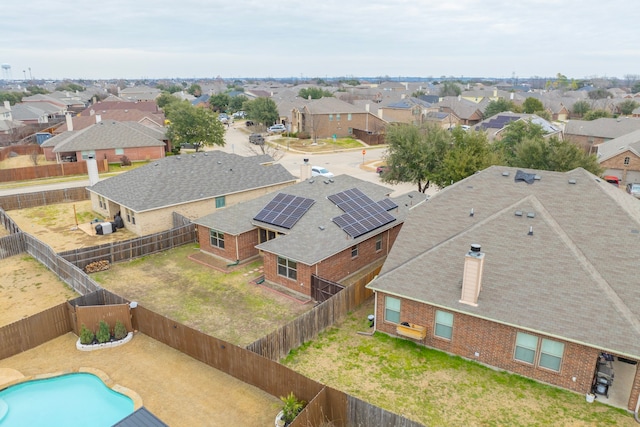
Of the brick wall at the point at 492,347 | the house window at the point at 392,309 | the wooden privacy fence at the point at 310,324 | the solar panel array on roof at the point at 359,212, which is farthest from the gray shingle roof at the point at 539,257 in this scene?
the solar panel array on roof at the point at 359,212

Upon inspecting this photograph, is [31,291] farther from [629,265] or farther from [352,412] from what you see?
[629,265]

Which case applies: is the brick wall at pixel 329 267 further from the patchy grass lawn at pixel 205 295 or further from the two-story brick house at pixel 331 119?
the two-story brick house at pixel 331 119

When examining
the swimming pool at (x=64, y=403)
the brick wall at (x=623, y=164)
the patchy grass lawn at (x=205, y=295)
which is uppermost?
the brick wall at (x=623, y=164)

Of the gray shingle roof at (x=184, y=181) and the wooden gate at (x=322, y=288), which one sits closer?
the wooden gate at (x=322, y=288)

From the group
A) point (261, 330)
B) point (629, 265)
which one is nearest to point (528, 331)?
point (629, 265)

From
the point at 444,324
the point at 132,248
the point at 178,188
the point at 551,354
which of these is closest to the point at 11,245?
the point at 132,248

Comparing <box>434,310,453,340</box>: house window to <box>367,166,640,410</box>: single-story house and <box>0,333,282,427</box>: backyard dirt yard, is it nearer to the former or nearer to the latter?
<box>367,166,640,410</box>: single-story house
